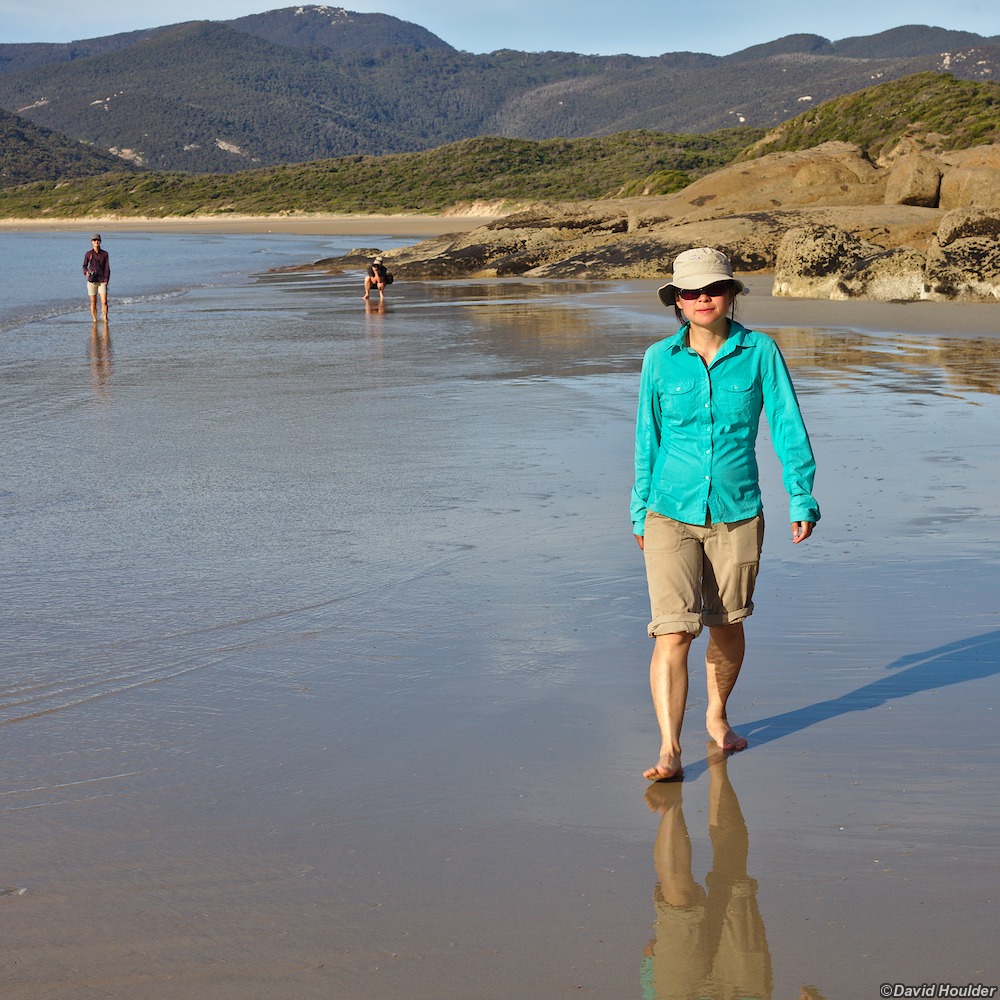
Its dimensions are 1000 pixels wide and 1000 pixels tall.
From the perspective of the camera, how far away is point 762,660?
5.00 m

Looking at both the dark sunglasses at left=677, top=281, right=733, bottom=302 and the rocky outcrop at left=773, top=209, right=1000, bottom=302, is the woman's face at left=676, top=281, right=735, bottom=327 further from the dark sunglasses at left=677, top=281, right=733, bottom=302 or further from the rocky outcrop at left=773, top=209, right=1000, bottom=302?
the rocky outcrop at left=773, top=209, right=1000, bottom=302

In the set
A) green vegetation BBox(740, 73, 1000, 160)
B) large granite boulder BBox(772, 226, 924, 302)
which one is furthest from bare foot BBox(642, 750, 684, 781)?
green vegetation BBox(740, 73, 1000, 160)

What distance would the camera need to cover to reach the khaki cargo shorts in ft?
13.3

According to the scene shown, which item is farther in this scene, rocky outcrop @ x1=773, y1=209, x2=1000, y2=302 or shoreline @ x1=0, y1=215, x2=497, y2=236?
shoreline @ x1=0, y1=215, x2=497, y2=236

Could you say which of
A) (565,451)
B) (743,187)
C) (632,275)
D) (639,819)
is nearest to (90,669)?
(639,819)

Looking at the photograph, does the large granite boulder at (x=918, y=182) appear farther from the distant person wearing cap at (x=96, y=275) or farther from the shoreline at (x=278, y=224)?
the shoreline at (x=278, y=224)

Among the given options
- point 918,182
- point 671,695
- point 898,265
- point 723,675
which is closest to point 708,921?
point 671,695

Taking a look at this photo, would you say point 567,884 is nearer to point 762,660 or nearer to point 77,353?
point 762,660

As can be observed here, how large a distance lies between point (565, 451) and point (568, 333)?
8325 mm

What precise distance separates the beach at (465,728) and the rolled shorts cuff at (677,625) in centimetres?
42

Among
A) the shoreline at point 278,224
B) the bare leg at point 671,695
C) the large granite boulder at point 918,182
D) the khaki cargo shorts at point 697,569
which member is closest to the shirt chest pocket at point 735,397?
the khaki cargo shorts at point 697,569

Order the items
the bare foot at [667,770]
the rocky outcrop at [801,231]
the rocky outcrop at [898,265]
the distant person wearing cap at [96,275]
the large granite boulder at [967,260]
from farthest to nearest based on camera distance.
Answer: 1. the distant person wearing cap at [96,275]
2. the rocky outcrop at [801,231]
3. the rocky outcrop at [898,265]
4. the large granite boulder at [967,260]
5. the bare foot at [667,770]

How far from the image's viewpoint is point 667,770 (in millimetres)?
3963

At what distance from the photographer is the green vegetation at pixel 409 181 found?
8894cm
